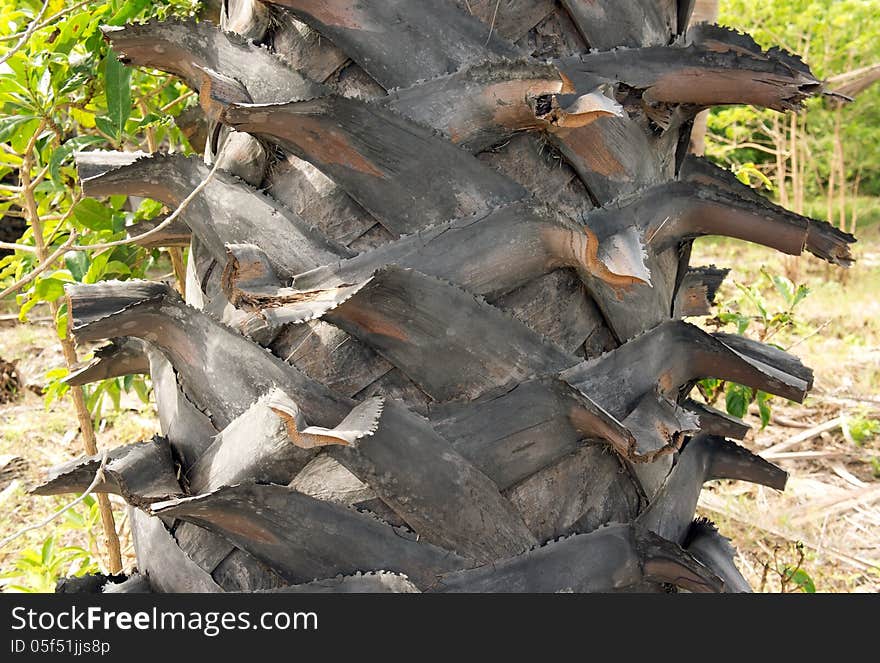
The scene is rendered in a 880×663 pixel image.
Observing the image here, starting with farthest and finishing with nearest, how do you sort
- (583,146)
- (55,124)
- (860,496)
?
1. (860,496)
2. (55,124)
3. (583,146)

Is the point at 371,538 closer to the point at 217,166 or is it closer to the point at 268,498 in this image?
the point at 268,498

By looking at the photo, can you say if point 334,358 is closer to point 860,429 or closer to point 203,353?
point 203,353

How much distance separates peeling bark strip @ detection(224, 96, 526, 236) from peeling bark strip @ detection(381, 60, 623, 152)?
0.07ft

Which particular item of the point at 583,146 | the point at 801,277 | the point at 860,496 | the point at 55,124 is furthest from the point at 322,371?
the point at 801,277

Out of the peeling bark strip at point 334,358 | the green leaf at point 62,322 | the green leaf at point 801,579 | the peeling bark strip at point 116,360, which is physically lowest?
the green leaf at point 801,579

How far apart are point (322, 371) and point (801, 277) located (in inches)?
314

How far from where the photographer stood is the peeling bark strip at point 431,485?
2.73 feet

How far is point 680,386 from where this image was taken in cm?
110

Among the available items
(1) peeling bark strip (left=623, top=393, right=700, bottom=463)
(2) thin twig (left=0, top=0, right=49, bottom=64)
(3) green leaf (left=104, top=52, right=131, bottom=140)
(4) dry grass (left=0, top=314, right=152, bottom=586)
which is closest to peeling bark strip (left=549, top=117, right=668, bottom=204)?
(1) peeling bark strip (left=623, top=393, right=700, bottom=463)

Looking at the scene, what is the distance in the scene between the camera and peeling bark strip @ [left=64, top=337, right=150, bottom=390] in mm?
1117

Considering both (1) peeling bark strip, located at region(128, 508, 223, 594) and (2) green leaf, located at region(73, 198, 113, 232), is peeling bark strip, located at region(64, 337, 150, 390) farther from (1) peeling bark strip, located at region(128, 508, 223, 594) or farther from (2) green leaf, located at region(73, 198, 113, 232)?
(2) green leaf, located at region(73, 198, 113, 232)

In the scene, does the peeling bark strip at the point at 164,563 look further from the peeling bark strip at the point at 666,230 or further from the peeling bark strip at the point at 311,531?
the peeling bark strip at the point at 666,230

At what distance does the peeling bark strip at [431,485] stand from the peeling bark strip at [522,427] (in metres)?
0.02

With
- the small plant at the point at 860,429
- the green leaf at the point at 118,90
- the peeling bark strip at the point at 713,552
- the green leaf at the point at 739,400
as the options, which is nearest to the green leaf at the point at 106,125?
the green leaf at the point at 118,90
